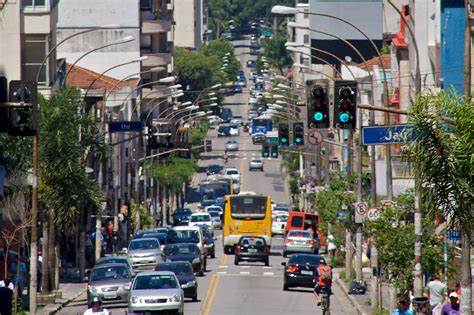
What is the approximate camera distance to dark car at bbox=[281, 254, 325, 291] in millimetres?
52750

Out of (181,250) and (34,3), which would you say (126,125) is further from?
(34,3)

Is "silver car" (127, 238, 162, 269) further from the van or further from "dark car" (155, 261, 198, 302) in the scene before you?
the van

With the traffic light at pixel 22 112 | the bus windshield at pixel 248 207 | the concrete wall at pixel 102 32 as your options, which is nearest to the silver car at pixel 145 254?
the bus windshield at pixel 248 207

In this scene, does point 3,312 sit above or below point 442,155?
below

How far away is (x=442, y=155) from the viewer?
24594 mm

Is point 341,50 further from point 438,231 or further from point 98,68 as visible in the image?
point 438,231

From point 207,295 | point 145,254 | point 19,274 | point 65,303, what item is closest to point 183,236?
point 145,254

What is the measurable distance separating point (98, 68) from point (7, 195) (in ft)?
218

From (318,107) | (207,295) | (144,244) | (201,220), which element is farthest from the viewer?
(201,220)

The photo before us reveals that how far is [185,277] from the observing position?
158 feet

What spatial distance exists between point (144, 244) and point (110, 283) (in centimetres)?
1404

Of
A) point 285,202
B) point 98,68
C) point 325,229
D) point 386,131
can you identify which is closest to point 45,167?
point 386,131

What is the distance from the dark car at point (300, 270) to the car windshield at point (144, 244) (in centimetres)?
885

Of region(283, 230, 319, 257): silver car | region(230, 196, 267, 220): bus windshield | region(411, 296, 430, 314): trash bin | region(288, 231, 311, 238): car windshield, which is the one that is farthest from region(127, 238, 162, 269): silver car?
region(411, 296, 430, 314): trash bin
